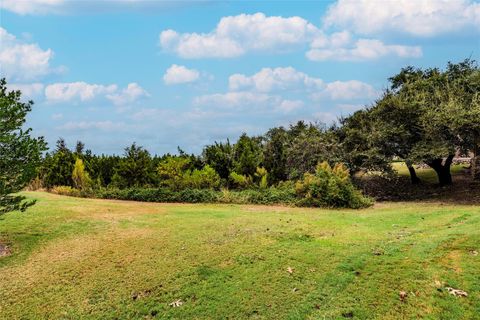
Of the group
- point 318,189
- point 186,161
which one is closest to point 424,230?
point 318,189

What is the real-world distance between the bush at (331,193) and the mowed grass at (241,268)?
145 inches

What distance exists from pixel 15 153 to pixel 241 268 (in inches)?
257

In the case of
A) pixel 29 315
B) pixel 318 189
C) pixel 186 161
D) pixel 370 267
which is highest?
pixel 186 161

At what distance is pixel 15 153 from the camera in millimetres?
11031

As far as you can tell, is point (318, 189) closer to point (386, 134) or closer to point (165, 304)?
point (386, 134)

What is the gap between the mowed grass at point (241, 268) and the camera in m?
7.43

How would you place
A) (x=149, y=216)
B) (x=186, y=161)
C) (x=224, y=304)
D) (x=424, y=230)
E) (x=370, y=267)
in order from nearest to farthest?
1. (x=224, y=304)
2. (x=370, y=267)
3. (x=424, y=230)
4. (x=149, y=216)
5. (x=186, y=161)

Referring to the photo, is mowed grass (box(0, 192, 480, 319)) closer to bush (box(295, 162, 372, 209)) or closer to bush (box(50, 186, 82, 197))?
bush (box(295, 162, 372, 209))

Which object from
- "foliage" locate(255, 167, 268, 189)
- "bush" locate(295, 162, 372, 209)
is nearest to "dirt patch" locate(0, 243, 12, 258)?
"bush" locate(295, 162, 372, 209)

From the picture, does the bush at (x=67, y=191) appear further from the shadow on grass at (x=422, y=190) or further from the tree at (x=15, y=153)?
the shadow on grass at (x=422, y=190)

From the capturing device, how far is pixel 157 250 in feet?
33.3

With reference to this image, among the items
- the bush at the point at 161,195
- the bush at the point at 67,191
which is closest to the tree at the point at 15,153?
the bush at the point at 161,195

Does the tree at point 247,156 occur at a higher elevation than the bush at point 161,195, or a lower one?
higher

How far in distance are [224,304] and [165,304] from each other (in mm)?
1066
